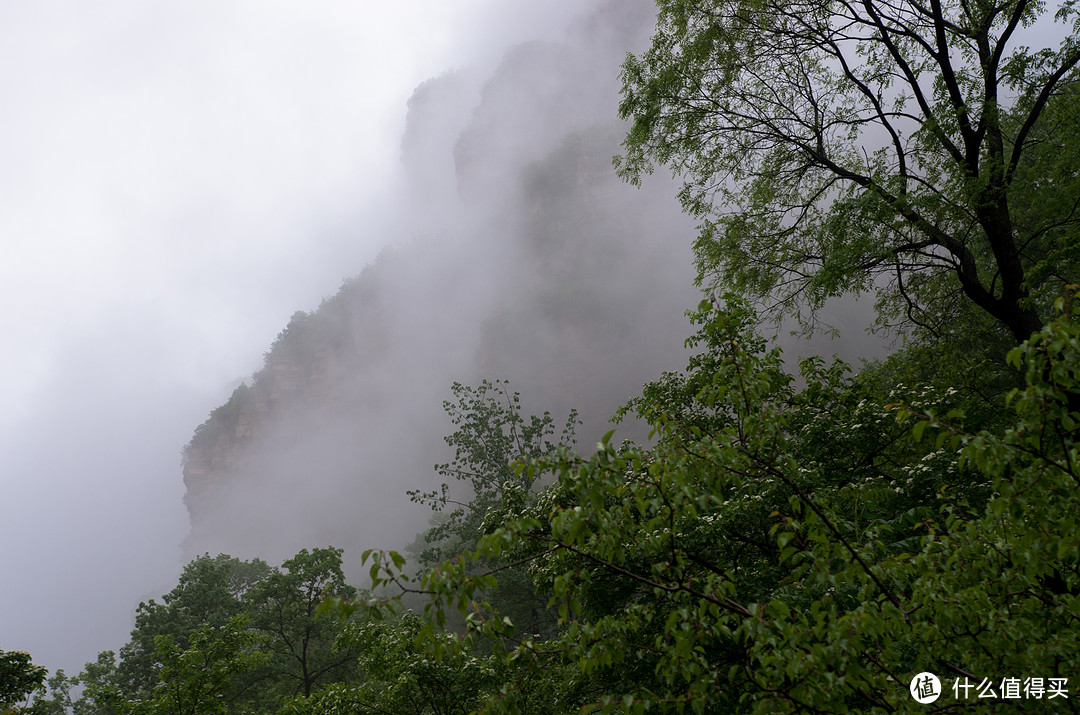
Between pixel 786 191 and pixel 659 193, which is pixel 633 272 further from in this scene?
pixel 786 191

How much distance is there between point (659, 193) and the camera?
9650 cm

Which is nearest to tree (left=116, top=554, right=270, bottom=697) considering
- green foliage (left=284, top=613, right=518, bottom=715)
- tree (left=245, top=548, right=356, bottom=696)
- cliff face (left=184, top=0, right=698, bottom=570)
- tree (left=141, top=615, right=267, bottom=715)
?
tree (left=245, top=548, right=356, bottom=696)

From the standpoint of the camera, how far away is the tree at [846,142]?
7477mm

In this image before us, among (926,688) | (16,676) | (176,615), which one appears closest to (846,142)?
(926,688)

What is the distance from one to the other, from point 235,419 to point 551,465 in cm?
14329

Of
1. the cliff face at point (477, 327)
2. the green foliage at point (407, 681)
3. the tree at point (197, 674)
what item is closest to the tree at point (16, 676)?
the tree at point (197, 674)

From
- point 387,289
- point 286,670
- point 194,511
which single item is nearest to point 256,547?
point 194,511

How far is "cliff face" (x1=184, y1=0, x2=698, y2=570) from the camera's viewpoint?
88812mm

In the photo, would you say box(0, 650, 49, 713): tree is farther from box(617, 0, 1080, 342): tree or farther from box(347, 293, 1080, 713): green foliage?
box(617, 0, 1080, 342): tree

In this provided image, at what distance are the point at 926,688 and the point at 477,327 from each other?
346 ft

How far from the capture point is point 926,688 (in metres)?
2.22

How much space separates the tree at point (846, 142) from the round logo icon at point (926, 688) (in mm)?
6516

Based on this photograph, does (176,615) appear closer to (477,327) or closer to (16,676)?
(16,676)

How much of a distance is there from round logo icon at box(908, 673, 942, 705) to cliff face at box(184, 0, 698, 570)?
75.8 metres
